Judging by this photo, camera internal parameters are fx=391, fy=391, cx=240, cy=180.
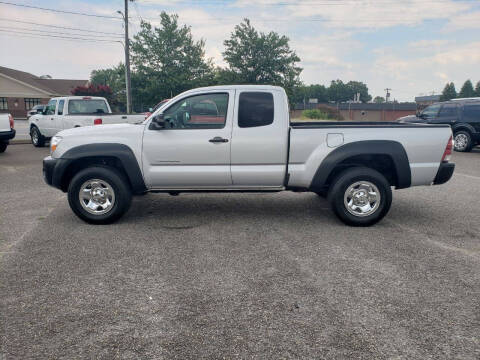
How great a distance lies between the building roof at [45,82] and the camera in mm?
51781

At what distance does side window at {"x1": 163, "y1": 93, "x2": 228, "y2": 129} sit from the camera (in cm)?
554

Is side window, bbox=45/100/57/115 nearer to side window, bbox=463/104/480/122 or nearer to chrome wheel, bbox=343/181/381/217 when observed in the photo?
chrome wheel, bbox=343/181/381/217

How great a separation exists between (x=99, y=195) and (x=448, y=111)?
14181 mm

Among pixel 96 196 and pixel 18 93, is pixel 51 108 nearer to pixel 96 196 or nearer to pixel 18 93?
pixel 96 196

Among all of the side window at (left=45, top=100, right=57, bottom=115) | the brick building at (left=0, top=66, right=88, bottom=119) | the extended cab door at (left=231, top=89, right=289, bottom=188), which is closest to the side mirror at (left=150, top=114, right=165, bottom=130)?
the extended cab door at (left=231, top=89, right=289, bottom=188)

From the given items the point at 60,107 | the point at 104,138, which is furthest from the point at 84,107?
the point at 104,138

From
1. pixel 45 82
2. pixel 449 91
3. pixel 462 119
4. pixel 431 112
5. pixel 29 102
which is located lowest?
pixel 462 119

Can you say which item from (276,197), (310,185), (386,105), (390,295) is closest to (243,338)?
(390,295)

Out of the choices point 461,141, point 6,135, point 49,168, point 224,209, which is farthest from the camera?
point 461,141

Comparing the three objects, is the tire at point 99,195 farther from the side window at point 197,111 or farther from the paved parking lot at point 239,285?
the side window at point 197,111

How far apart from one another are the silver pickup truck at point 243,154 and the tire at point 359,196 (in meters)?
0.01

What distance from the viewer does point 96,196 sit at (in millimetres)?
5668

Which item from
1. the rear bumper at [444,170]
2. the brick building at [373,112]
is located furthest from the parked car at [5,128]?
the brick building at [373,112]

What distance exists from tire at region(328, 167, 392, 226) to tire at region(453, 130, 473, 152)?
11316 millimetres
